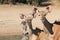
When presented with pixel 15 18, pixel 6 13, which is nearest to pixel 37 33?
pixel 15 18

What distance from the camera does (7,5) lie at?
1413cm

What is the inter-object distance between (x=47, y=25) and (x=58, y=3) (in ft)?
30.3

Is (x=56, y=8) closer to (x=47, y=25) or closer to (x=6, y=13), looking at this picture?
(x=6, y=13)

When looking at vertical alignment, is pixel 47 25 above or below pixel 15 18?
above

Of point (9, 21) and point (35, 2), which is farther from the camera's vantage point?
point (35, 2)

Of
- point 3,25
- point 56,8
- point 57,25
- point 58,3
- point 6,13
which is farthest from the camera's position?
point 58,3

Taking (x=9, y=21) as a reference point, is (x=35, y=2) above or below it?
above

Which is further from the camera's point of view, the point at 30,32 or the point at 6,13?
the point at 6,13

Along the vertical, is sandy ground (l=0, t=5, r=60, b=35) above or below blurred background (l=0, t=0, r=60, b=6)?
below

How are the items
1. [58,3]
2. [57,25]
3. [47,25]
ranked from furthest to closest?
[58,3] < [57,25] < [47,25]

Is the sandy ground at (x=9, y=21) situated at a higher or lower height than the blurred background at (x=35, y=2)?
lower

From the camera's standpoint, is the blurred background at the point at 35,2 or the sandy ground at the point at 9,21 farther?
the blurred background at the point at 35,2

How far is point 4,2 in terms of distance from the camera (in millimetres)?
14633

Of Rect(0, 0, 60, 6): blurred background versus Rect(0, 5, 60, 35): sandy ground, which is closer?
Rect(0, 5, 60, 35): sandy ground
